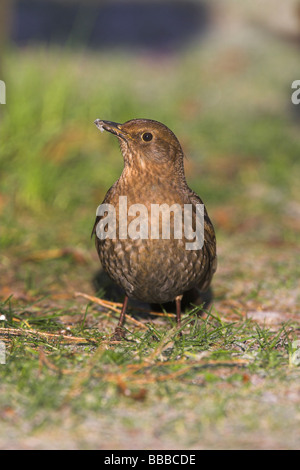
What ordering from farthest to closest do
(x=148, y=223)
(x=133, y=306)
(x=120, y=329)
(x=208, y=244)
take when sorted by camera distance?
1. (x=133, y=306)
2. (x=208, y=244)
3. (x=120, y=329)
4. (x=148, y=223)

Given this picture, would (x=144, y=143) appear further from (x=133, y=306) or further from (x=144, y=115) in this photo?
(x=144, y=115)

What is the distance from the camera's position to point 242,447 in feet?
9.37

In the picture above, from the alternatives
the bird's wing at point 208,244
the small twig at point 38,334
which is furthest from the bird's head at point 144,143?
the small twig at point 38,334

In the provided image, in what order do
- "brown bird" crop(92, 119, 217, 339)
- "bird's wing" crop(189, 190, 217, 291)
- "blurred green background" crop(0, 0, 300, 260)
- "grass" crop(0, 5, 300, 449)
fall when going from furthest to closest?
"blurred green background" crop(0, 0, 300, 260)
"bird's wing" crop(189, 190, 217, 291)
"brown bird" crop(92, 119, 217, 339)
"grass" crop(0, 5, 300, 449)

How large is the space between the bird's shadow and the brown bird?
0.51m

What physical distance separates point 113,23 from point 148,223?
12.1 meters

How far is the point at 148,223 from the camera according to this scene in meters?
3.87

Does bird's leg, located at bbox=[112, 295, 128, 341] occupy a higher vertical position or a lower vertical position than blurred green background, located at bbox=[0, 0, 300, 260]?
lower

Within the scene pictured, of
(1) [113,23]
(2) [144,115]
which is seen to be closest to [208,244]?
(2) [144,115]

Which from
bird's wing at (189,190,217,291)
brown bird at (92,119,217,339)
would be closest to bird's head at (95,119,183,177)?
brown bird at (92,119,217,339)

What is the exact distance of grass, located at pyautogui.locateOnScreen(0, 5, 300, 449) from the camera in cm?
304

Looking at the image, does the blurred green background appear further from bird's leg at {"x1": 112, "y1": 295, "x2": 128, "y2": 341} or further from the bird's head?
the bird's head

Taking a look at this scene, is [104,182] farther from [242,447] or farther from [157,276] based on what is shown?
[242,447]

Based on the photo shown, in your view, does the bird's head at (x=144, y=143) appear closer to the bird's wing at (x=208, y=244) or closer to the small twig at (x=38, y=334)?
the bird's wing at (x=208, y=244)
